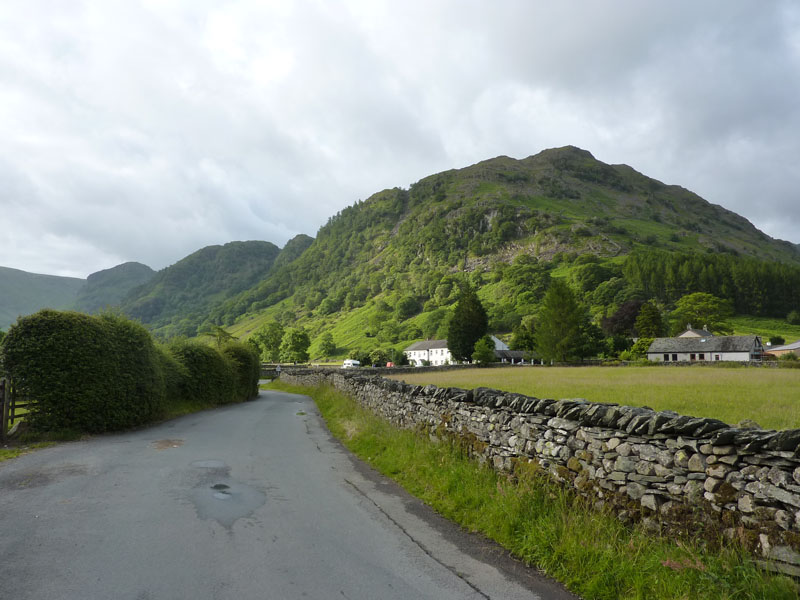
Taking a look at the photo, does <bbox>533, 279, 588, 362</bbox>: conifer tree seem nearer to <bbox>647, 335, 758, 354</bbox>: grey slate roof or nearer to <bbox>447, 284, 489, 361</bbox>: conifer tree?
A: <bbox>447, 284, 489, 361</bbox>: conifer tree

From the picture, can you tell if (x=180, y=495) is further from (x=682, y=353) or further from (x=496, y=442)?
(x=682, y=353)

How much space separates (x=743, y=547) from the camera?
4.12 meters

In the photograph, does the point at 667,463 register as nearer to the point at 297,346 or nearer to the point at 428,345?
the point at 297,346

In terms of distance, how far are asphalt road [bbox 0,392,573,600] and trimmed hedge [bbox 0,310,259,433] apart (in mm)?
3087

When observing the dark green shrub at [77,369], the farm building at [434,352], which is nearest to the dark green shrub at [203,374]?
the dark green shrub at [77,369]

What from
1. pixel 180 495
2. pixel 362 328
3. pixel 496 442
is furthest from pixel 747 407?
pixel 362 328

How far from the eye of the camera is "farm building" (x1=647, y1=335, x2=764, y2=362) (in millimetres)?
87938

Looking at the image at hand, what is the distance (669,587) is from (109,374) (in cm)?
1491

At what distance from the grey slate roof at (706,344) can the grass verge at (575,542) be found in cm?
9837

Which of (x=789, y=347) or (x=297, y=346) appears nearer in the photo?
(x=789, y=347)

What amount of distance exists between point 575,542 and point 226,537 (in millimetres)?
4029

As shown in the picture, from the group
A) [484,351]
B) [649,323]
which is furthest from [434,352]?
[649,323]

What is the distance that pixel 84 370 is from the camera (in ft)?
43.7

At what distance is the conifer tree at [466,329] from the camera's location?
93188mm
